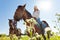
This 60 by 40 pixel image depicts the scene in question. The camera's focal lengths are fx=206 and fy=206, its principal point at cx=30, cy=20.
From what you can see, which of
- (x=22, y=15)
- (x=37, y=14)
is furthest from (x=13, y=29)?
(x=37, y=14)

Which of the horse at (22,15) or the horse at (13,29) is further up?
the horse at (22,15)

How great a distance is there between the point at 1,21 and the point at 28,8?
615mm

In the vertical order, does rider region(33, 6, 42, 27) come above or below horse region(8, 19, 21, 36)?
above

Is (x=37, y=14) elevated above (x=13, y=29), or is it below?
above

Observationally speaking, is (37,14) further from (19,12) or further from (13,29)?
(13,29)

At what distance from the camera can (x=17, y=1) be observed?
4.13 meters

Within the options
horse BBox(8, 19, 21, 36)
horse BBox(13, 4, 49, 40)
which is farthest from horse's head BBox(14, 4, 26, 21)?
horse BBox(8, 19, 21, 36)

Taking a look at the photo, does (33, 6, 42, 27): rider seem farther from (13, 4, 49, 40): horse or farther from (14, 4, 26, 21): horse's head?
(14, 4, 26, 21): horse's head

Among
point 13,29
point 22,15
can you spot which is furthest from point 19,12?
point 13,29

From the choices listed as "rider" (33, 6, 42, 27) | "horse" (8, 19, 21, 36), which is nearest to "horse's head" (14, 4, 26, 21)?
"horse" (8, 19, 21, 36)

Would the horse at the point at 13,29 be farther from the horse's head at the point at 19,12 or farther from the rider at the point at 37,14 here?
the rider at the point at 37,14

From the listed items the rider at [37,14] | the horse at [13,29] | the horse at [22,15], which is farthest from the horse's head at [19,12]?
the rider at [37,14]

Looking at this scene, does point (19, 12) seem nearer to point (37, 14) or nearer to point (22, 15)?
point (22, 15)

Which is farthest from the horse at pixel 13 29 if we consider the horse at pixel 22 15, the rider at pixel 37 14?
the rider at pixel 37 14
